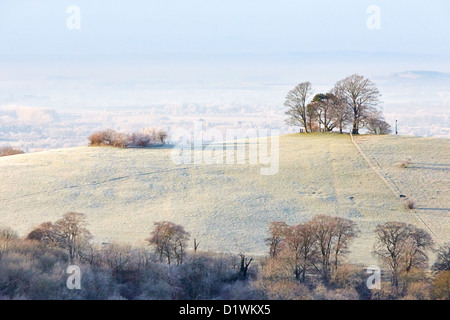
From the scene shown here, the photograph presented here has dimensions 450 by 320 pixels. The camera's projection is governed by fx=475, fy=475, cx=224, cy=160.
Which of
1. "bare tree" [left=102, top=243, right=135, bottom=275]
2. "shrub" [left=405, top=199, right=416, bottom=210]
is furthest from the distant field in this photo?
"bare tree" [left=102, top=243, right=135, bottom=275]

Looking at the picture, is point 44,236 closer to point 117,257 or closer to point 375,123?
point 117,257

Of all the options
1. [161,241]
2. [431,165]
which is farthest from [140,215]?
[431,165]

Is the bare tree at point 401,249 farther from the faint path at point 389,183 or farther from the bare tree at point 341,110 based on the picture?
the bare tree at point 341,110

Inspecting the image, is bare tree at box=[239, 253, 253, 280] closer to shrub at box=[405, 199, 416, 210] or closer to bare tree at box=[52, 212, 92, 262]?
bare tree at box=[52, 212, 92, 262]

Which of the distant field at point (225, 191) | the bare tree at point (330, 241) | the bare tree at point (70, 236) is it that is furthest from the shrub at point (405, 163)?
the bare tree at point (70, 236)

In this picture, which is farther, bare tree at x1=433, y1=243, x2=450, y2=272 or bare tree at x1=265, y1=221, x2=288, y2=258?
bare tree at x1=265, y1=221, x2=288, y2=258

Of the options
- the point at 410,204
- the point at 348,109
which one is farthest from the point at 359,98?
the point at 410,204

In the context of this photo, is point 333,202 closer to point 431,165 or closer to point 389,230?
point 389,230
